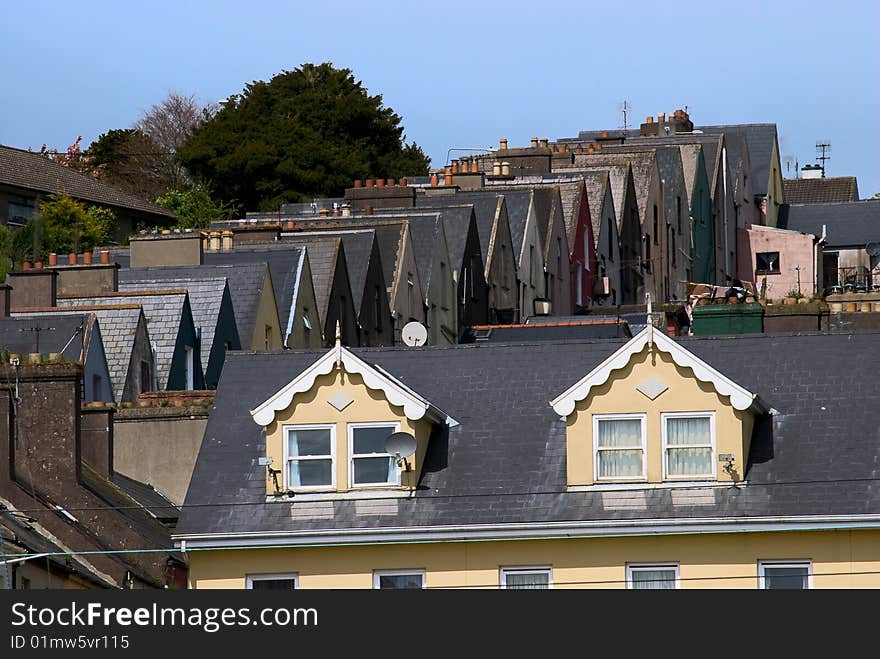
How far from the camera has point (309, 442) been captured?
34094mm

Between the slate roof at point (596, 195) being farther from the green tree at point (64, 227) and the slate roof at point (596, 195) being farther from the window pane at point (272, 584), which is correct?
the window pane at point (272, 584)

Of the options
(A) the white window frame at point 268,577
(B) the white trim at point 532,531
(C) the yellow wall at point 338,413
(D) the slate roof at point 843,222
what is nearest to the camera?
(B) the white trim at point 532,531

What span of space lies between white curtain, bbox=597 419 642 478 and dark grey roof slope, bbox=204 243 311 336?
17.1m

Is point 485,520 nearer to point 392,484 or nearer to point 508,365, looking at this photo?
point 392,484

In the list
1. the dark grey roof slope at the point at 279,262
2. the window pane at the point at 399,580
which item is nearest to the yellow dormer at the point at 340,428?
the window pane at the point at 399,580

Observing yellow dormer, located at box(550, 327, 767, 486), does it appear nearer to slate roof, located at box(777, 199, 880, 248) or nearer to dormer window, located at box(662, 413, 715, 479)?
dormer window, located at box(662, 413, 715, 479)

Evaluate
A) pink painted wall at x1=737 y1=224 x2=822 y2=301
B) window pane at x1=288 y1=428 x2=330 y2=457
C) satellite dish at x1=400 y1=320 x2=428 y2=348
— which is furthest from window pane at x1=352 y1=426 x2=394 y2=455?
pink painted wall at x1=737 y1=224 x2=822 y2=301

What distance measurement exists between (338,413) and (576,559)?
169 inches

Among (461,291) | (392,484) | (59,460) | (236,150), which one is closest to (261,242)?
(461,291)

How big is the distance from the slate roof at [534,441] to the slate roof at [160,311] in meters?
8.60

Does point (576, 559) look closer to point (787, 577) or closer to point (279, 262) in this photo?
point (787, 577)

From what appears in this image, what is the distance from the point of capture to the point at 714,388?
33.4 meters

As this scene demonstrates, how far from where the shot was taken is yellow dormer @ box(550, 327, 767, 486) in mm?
33219

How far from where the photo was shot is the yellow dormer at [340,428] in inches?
1330
